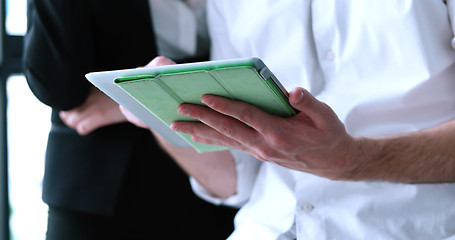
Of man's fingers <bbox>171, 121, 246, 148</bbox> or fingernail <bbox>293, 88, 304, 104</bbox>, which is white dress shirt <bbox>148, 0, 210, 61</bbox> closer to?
man's fingers <bbox>171, 121, 246, 148</bbox>

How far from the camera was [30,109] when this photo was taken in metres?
1.98

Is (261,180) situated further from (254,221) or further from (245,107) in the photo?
(245,107)

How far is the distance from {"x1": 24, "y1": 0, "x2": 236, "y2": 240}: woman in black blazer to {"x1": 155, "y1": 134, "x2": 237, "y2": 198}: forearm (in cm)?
8

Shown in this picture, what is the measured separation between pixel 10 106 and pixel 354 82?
136 centimetres

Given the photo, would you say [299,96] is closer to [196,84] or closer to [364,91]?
[196,84]

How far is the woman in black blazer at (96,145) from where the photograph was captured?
4.14 ft

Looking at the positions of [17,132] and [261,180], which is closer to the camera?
[261,180]

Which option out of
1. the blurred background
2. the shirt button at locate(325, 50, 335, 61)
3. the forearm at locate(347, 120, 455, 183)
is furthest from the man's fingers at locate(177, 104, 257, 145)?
the blurred background

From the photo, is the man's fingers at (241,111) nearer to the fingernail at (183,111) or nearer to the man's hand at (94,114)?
the fingernail at (183,111)

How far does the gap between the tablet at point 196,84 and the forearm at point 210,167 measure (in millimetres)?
480

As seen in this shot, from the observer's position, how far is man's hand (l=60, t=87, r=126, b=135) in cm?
136

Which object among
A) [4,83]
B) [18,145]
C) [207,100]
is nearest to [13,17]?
[4,83]

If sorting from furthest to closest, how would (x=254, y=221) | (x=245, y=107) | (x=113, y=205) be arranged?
(x=113, y=205) < (x=254, y=221) < (x=245, y=107)

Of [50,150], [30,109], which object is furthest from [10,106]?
[50,150]
